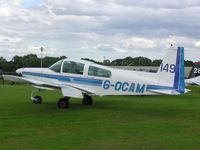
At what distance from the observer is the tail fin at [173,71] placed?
50.4ft

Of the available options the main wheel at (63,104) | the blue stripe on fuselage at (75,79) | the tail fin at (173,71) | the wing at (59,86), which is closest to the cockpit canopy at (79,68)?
the blue stripe on fuselage at (75,79)

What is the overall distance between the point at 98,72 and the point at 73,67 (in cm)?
114

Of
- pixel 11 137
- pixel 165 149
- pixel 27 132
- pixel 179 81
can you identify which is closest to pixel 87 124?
pixel 27 132

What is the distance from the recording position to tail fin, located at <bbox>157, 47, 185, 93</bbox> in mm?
15375

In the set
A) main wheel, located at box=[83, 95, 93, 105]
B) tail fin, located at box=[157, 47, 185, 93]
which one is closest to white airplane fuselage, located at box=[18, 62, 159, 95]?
tail fin, located at box=[157, 47, 185, 93]

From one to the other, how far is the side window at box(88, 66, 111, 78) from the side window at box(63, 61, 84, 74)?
0.41 m

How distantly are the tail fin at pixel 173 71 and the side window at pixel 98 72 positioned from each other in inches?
85.0

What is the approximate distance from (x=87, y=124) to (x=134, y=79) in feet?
15.5

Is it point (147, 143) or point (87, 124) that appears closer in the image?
point (147, 143)

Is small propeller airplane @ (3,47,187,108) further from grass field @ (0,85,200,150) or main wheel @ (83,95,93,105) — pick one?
main wheel @ (83,95,93,105)

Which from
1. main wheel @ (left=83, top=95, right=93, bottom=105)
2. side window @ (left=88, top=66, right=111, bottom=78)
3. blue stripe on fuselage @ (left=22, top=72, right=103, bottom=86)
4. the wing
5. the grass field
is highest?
side window @ (left=88, top=66, right=111, bottom=78)

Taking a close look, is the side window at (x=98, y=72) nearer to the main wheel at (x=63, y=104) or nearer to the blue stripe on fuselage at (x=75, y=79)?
the blue stripe on fuselage at (x=75, y=79)

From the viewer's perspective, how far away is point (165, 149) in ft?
27.0

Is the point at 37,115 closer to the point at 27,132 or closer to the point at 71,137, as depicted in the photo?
the point at 27,132
